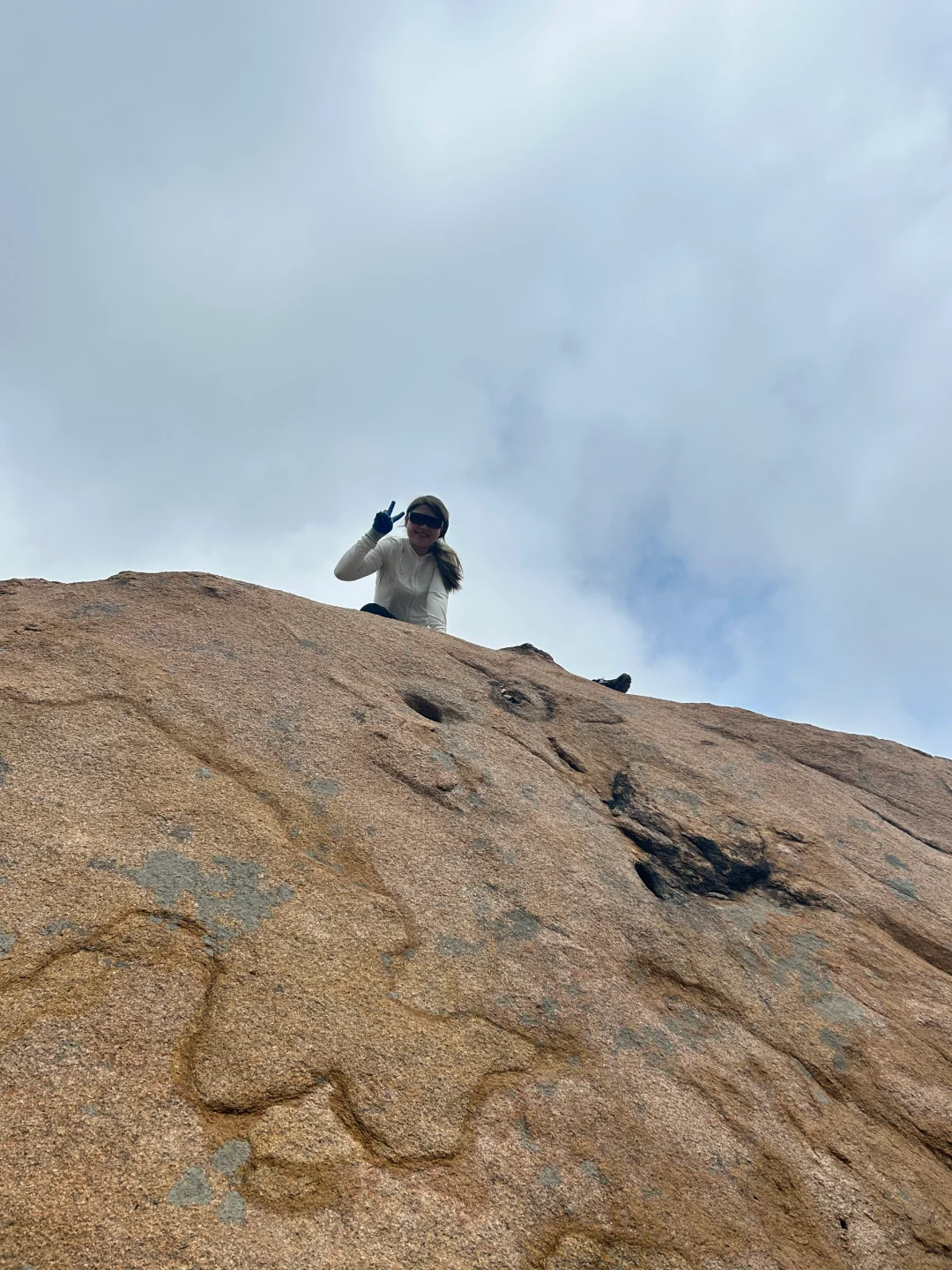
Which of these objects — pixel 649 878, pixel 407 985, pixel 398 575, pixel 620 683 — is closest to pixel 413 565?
pixel 398 575

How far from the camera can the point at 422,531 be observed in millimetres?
8742

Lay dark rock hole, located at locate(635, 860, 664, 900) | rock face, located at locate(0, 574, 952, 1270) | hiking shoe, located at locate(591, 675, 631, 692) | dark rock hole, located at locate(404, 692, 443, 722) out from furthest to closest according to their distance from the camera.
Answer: hiking shoe, located at locate(591, 675, 631, 692)
dark rock hole, located at locate(404, 692, 443, 722)
dark rock hole, located at locate(635, 860, 664, 900)
rock face, located at locate(0, 574, 952, 1270)

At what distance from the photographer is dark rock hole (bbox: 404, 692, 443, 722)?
19.1 ft

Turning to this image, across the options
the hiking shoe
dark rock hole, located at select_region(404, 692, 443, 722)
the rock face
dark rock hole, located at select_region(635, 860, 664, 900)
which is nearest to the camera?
the rock face

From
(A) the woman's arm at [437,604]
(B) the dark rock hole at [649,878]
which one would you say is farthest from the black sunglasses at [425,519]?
(B) the dark rock hole at [649,878]

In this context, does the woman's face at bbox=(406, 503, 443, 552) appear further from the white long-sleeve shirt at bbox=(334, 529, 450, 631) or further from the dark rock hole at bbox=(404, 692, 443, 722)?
the dark rock hole at bbox=(404, 692, 443, 722)

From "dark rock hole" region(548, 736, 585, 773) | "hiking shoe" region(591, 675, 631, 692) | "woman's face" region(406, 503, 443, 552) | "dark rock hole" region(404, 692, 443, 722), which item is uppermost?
"woman's face" region(406, 503, 443, 552)

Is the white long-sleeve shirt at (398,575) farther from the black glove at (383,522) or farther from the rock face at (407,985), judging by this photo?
the rock face at (407,985)

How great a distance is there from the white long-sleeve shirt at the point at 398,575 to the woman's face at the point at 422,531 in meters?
0.11

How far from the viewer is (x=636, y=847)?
508 cm

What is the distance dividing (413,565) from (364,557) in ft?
1.81

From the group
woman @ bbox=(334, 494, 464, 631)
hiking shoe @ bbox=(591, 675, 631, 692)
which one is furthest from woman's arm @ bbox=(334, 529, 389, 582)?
hiking shoe @ bbox=(591, 675, 631, 692)

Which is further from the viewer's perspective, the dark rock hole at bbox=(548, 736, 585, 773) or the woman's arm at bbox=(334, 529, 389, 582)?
the woman's arm at bbox=(334, 529, 389, 582)

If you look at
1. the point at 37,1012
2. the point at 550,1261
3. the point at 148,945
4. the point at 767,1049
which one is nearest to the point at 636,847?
the point at 767,1049
